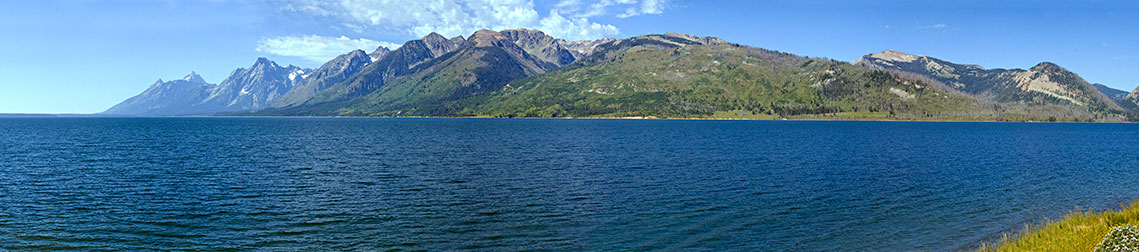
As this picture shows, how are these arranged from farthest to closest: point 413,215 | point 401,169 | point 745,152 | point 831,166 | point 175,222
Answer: point 745,152 < point 831,166 < point 401,169 < point 413,215 < point 175,222

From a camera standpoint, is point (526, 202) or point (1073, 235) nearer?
point (1073, 235)

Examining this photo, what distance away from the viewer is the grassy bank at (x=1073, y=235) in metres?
25.8

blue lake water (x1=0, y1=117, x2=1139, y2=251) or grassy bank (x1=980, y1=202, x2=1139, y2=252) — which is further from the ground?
grassy bank (x1=980, y1=202, x2=1139, y2=252)

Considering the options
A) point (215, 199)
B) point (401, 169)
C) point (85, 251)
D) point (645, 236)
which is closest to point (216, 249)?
point (85, 251)

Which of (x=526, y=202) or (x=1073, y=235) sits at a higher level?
(x=1073, y=235)

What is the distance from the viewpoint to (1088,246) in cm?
2461

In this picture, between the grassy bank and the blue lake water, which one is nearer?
the grassy bank

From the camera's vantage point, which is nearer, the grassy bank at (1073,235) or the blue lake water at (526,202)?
the grassy bank at (1073,235)

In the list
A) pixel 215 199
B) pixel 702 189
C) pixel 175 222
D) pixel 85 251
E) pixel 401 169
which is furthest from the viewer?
pixel 401 169

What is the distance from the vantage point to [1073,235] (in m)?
28.4

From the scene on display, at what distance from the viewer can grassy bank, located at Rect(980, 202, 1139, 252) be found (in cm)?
2581

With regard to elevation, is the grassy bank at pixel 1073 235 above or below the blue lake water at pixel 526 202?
above

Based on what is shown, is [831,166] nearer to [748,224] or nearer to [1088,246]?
[748,224]

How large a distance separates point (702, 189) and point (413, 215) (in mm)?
28408
